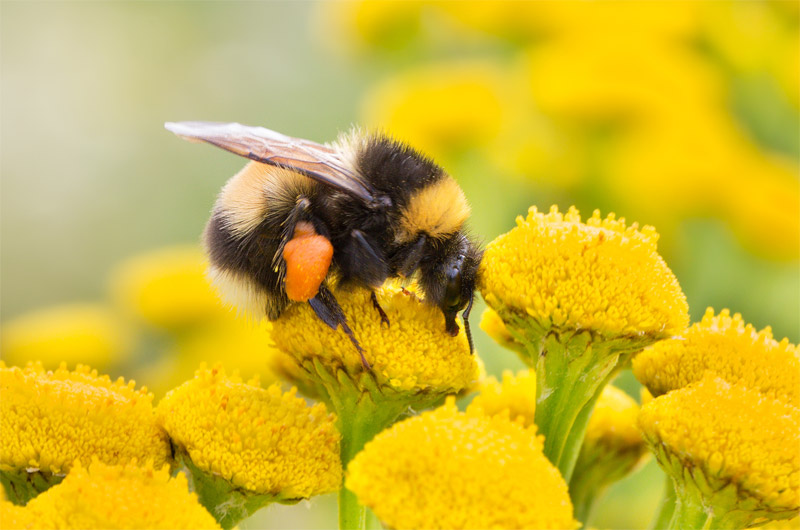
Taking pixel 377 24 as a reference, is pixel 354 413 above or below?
below

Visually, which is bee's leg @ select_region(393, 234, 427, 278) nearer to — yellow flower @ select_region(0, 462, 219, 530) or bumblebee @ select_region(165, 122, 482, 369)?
bumblebee @ select_region(165, 122, 482, 369)

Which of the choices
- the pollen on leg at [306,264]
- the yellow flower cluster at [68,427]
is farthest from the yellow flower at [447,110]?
the yellow flower cluster at [68,427]

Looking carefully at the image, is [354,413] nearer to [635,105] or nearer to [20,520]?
[20,520]

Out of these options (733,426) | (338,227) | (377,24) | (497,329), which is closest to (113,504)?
(338,227)

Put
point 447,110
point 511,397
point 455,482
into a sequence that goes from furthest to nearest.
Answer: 1. point 447,110
2. point 511,397
3. point 455,482

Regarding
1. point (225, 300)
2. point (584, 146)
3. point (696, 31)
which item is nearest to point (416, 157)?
point (225, 300)

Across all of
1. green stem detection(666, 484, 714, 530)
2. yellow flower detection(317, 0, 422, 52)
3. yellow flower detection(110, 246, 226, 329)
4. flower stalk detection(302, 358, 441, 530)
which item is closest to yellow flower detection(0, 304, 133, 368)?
yellow flower detection(110, 246, 226, 329)
